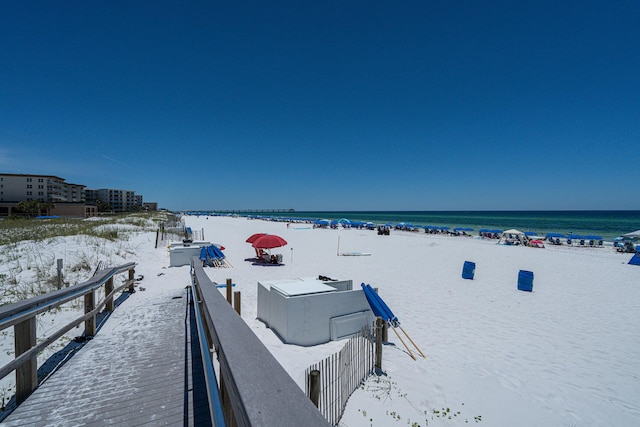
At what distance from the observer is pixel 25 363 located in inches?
105

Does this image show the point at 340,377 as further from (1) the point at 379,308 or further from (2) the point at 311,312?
(1) the point at 379,308

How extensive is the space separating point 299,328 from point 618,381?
6162 mm

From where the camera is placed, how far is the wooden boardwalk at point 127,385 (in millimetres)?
2449

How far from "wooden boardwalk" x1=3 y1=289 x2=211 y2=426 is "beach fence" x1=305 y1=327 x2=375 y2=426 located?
1.43 metres

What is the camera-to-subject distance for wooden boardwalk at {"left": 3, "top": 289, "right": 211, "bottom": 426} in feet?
8.04

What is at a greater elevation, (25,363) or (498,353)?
(25,363)

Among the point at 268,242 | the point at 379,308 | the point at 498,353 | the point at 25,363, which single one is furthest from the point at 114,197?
the point at 498,353

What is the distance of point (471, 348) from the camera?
241 inches

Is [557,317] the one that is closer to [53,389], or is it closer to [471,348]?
[471,348]

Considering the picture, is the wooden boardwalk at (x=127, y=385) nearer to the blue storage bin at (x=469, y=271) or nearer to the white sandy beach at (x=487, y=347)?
the white sandy beach at (x=487, y=347)

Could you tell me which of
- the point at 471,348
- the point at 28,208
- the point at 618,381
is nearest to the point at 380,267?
the point at 471,348

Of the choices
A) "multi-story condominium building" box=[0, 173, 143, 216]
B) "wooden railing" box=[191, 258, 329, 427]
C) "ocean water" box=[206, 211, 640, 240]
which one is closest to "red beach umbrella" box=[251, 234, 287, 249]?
"wooden railing" box=[191, 258, 329, 427]

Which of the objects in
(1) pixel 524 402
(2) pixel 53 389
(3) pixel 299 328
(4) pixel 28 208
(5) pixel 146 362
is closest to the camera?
(2) pixel 53 389

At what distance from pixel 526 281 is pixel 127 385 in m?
12.7
